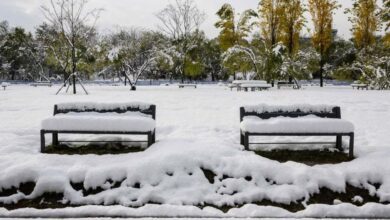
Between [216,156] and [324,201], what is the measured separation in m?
1.72

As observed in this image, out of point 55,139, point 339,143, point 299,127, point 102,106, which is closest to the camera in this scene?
point 299,127

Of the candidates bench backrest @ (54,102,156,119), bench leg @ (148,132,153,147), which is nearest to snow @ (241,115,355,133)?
bench leg @ (148,132,153,147)

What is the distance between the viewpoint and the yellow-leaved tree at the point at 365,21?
1361 inches

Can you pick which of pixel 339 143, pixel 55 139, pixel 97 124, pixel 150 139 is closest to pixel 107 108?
pixel 97 124

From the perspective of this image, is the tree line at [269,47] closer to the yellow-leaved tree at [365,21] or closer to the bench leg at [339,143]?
the yellow-leaved tree at [365,21]

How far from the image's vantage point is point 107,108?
23.0ft

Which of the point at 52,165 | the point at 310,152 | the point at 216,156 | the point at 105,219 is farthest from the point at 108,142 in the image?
the point at 310,152

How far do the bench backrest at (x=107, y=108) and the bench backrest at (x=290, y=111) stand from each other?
1.86 m

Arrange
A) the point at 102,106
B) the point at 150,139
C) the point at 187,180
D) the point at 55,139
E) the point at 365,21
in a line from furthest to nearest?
the point at 365,21
the point at 102,106
the point at 55,139
the point at 150,139
the point at 187,180

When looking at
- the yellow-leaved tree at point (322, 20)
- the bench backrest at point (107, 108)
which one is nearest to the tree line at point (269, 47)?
the yellow-leaved tree at point (322, 20)

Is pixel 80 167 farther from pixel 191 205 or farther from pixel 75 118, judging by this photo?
pixel 191 205

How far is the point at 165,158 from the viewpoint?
17.9 feet

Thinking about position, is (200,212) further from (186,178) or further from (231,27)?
(231,27)

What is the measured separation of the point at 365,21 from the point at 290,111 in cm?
3324
